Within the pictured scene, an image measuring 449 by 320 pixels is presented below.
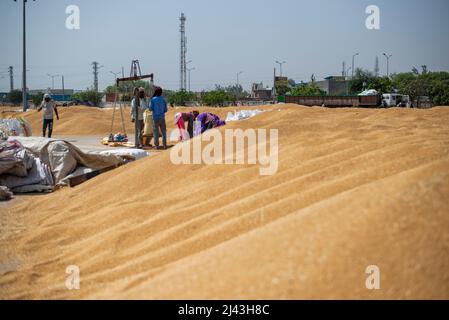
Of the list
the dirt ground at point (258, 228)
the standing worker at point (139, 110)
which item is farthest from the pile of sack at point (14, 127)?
the dirt ground at point (258, 228)

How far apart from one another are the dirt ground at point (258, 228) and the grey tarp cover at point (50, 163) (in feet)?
2.80

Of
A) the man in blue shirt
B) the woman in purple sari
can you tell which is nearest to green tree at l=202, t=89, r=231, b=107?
the man in blue shirt

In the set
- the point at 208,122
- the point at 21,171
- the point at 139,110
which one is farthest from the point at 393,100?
the point at 21,171

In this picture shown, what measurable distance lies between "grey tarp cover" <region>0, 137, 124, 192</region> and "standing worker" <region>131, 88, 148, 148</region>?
14.0 ft

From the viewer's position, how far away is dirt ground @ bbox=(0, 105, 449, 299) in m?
2.69

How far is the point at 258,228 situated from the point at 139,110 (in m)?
10.3

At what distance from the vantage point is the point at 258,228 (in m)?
3.50

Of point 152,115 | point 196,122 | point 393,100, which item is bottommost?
point 196,122

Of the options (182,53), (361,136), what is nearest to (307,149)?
(361,136)

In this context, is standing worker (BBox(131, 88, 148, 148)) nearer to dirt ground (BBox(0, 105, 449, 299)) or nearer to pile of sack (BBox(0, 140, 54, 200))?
pile of sack (BBox(0, 140, 54, 200))

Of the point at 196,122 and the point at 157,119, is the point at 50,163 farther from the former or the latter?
the point at 157,119

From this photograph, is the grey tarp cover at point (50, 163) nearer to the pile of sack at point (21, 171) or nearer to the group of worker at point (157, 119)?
the pile of sack at point (21, 171)

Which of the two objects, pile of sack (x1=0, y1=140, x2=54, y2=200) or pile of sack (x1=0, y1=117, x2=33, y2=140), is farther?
pile of sack (x1=0, y1=117, x2=33, y2=140)
